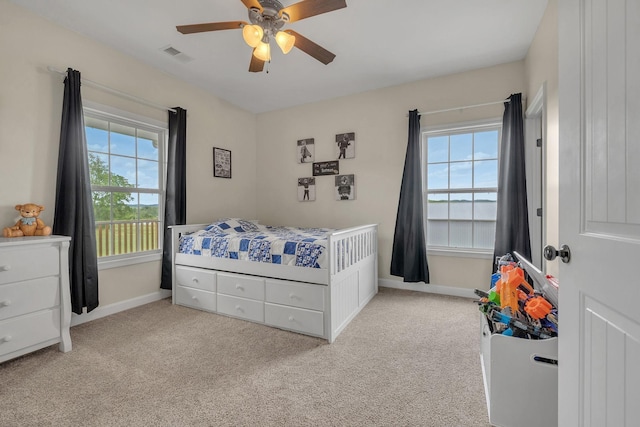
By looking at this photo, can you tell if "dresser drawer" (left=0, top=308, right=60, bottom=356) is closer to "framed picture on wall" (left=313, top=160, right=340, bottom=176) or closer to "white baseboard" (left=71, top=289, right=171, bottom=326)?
"white baseboard" (left=71, top=289, right=171, bottom=326)

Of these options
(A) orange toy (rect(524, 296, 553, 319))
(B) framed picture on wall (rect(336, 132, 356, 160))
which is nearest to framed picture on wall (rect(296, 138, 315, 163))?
(B) framed picture on wall (rect(336, 132, 356, 160))

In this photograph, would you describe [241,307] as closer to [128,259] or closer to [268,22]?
[128,259]

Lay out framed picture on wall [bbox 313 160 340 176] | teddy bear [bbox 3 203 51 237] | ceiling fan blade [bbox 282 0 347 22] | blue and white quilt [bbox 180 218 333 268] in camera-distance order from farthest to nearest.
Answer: framed picture on wall [bbox 313 160 340 176] → blue and white quilt [bbox 180 218 333 268] → teddy bear [bbox 3 203 51 237] → ceiling fan blade [bbox 282 0 347 22]

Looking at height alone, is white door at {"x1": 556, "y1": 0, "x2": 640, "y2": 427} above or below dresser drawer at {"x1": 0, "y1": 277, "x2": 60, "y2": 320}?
above

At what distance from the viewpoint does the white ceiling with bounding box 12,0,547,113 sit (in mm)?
2211

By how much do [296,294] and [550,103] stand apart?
7.92 feet

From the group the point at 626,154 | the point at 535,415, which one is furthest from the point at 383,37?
the point at 535,415

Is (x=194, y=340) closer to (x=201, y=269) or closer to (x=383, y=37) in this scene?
(x=201, y=269)

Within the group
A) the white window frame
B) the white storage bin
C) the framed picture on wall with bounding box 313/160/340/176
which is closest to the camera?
the white storage bin

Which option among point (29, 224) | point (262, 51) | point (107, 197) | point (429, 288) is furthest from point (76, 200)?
point (429, 288)

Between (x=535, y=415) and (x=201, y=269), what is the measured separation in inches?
106

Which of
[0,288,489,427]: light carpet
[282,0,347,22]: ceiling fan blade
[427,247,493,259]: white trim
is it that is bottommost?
[0,288,489,427]: light carpet

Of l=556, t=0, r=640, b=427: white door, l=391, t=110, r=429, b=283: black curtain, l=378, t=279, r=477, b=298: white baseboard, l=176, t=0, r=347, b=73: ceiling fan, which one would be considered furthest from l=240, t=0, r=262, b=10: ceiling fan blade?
l=378, t=279, r=477, b=298: white baseboard

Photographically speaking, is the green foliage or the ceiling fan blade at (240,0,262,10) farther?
the green foliage
